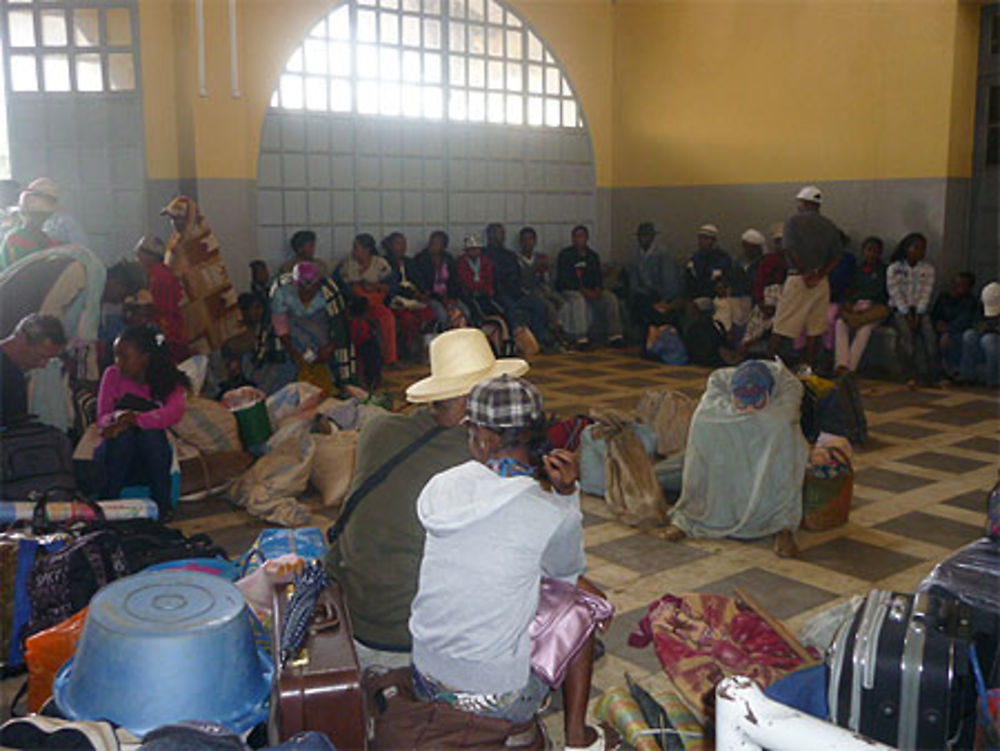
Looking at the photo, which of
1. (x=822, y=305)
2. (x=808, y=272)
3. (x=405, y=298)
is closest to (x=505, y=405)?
(x=808, y=272)

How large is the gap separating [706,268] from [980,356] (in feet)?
9.91

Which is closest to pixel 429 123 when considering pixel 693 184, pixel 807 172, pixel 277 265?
pixel 277 265

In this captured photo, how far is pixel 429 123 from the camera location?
38.0 ft

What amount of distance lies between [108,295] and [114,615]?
18.3ft

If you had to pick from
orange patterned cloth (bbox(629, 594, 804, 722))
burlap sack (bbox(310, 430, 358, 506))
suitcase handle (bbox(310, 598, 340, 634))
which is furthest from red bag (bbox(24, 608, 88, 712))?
burlap sack (bbox(310, 430, 358, 506))

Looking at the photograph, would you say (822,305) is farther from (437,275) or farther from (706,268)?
(437,275)

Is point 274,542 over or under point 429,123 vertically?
under

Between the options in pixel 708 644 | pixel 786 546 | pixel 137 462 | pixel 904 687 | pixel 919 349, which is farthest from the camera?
pixel 919 349

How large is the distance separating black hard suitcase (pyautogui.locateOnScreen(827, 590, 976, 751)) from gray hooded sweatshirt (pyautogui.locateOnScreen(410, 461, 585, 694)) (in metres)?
0.77

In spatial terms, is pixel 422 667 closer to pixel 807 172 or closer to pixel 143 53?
pixel 143 53

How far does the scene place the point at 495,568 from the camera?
2449mm

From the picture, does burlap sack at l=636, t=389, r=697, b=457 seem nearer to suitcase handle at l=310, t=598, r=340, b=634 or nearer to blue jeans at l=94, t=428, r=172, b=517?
blue jeans at l=94, t=428, r=172, b=517

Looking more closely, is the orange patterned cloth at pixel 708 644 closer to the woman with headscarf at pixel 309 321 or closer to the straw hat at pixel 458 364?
the straw hat at pixel 458 364

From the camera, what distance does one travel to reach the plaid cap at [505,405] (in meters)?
2.63
